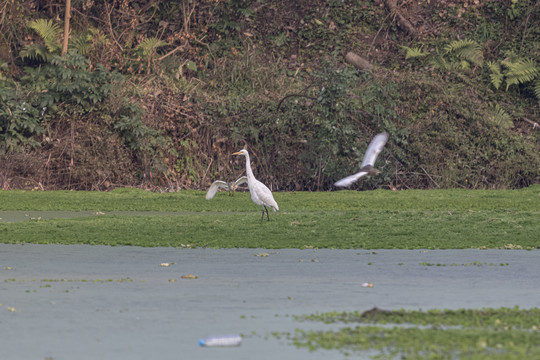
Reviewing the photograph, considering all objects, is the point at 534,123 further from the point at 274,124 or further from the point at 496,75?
the point at 274,124

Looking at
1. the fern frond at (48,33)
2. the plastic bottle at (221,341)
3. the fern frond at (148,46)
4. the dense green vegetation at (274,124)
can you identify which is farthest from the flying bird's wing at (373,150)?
the fern frond at (48,33)

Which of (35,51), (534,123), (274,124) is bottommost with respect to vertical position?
(274,124)

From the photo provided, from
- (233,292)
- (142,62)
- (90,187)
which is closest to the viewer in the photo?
(233,292)

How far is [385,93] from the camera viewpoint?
22359 mm

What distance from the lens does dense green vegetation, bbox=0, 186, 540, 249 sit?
1230 centimetres

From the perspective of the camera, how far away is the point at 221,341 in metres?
5.75

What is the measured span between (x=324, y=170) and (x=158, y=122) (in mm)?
3927

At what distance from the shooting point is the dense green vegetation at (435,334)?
5480 millimetres

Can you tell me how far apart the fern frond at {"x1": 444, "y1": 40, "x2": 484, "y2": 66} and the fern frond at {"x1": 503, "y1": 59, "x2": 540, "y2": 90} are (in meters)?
0.82

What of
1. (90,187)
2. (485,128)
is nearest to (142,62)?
(90,187)

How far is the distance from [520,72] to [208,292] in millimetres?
17733

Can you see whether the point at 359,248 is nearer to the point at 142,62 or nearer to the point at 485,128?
the point at 485,128

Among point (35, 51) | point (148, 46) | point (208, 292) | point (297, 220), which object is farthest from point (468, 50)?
point (208, 292)

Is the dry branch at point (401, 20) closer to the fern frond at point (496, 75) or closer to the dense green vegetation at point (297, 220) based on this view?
the fern frond at point (496, 75)
